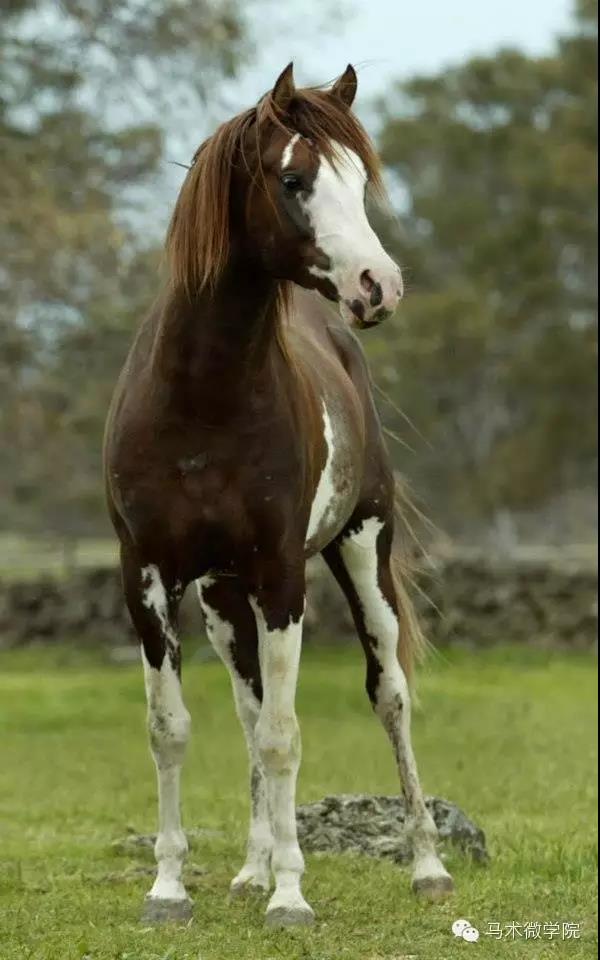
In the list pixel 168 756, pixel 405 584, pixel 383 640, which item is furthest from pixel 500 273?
pixel 168 756

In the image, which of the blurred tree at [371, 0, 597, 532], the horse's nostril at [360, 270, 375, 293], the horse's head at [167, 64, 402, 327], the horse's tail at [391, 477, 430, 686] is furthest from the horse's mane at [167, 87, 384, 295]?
the blurred tree at [371, 0, 597, 532]

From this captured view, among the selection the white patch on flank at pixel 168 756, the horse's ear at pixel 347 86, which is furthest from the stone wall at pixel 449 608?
the horse's ear at pixel 347 86

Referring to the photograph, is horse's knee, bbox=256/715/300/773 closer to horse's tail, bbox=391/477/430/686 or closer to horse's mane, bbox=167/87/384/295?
horse's tail, bbox=391/477/430/686

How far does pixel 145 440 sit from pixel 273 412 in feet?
1.39

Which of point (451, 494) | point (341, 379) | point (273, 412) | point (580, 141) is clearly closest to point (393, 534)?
point (341, 379)

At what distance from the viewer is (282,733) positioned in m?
5.57

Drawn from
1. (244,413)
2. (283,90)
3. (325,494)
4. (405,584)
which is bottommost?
(405,584)

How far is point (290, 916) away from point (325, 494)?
1468 millimetres

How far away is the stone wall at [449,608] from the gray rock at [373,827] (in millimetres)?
12312

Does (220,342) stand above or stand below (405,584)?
above

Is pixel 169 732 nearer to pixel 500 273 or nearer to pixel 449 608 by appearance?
pixel 449 608

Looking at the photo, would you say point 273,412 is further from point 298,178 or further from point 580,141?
point 580,141

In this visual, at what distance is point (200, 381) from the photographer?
17.9 ft

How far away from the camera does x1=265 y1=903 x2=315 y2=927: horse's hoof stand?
17.9 ft
